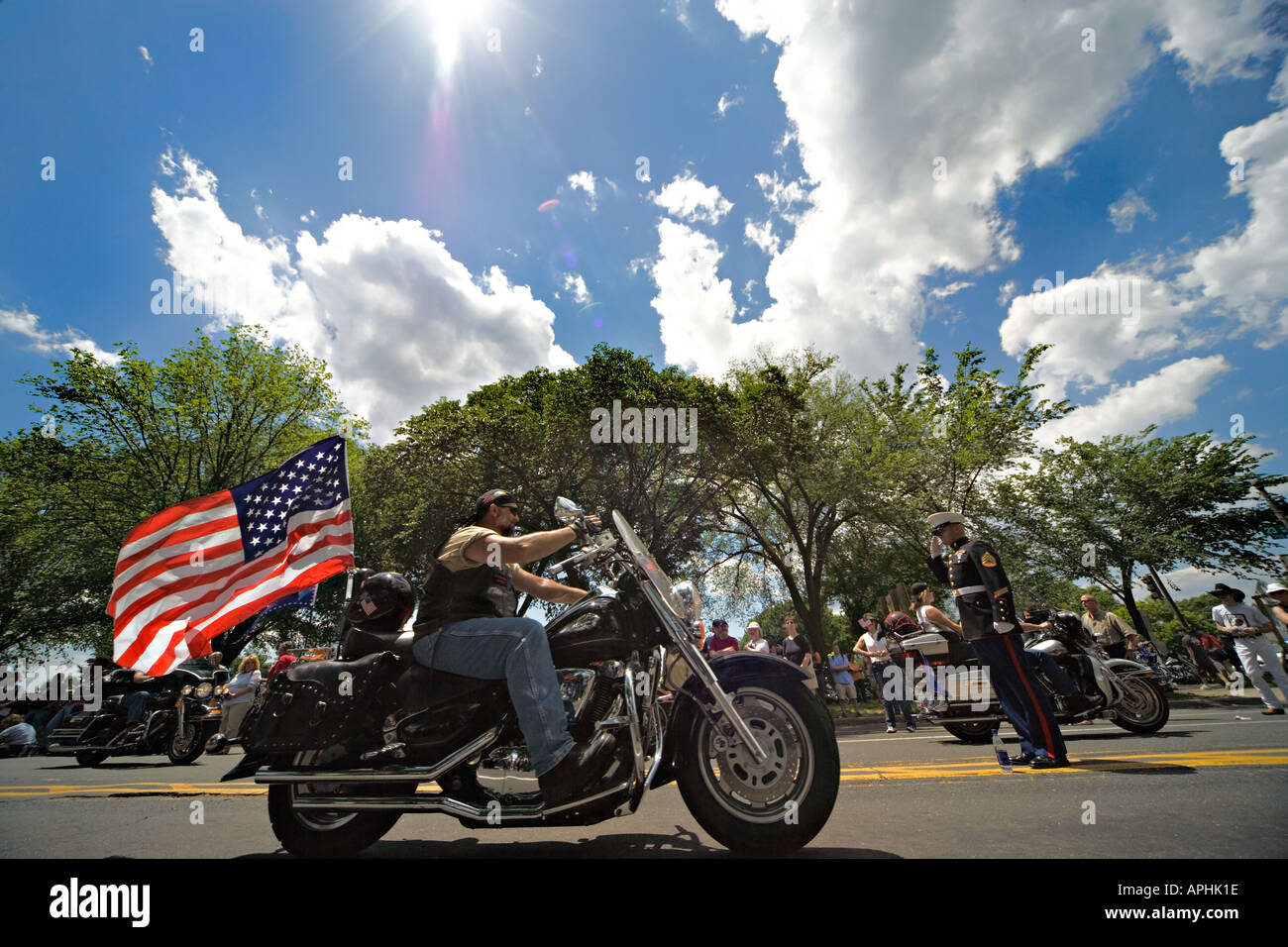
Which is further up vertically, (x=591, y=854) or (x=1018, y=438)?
(x=1018, y=438)

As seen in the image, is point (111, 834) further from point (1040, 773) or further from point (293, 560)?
point (1040, 773)

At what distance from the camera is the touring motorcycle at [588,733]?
2.62 m

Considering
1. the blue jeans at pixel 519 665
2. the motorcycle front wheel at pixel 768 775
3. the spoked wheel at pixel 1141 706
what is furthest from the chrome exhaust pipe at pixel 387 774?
the spoked wheel at pixel 1141 706

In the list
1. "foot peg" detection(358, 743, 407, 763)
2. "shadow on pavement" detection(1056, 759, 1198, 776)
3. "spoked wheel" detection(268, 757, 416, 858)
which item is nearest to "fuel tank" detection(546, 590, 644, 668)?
"foot peg" detection(358, 743, 407, 763)

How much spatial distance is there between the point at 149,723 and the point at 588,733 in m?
10.6

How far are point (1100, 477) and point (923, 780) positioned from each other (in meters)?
25.8

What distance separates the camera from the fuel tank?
285 centimetres

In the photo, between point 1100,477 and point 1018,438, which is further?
point 1100,477

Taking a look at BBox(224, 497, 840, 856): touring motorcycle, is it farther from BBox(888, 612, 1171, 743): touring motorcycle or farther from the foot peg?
BBox(888, 612, 1171, 743): touring motorcycle

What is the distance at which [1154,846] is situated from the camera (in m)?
2.48

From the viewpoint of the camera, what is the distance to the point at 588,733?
2764 mm

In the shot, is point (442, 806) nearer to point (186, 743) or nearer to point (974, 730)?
point (974, 730)
